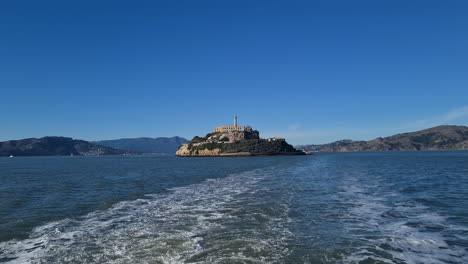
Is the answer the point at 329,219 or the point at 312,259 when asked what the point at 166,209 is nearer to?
the point at 329,219

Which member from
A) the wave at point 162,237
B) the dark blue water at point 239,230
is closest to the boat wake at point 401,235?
the dark blue water at point 239,230

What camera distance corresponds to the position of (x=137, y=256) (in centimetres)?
980

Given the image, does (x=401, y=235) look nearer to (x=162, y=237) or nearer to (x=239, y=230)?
(x=239, y=230)

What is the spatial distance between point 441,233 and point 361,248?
15.8 feet

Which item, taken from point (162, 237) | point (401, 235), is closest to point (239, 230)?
point (162, 237)

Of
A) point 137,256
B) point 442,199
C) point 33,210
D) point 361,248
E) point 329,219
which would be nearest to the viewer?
point 137,256

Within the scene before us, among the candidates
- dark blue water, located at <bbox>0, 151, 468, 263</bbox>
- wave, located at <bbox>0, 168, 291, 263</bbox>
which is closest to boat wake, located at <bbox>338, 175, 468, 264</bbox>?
dark blue water, located at <bbox>0, 151, 468, 263</bbox>

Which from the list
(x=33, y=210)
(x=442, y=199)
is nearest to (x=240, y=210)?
(x=33, y=210)

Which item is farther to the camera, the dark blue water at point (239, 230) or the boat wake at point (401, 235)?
the dark blue water at point (239, 230)

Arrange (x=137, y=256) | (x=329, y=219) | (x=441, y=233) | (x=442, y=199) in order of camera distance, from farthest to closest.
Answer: (x=442, y=199) → (x=329, y=219) → (x=441, y=233) → (x=137, y=256)

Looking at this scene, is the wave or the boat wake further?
A: the wave

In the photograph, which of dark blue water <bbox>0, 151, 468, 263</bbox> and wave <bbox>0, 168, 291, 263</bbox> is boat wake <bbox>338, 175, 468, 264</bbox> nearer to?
dark blue water <bbox>0, 151, 468, 263</bbox>

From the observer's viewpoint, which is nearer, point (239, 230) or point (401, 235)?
point (401, 235)

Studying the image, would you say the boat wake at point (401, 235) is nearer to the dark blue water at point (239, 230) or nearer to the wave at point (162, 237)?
the dark blue water at point (239, 230)
